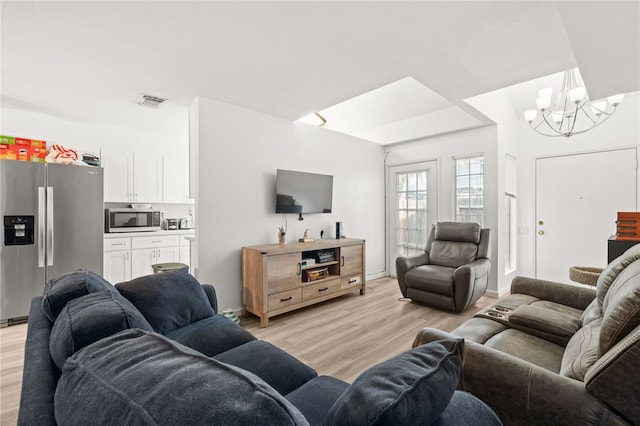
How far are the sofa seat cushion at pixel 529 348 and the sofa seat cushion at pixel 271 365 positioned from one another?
1.03 metres

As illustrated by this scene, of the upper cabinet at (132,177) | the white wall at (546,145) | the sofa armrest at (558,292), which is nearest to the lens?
the sofa armrest at (558,292)

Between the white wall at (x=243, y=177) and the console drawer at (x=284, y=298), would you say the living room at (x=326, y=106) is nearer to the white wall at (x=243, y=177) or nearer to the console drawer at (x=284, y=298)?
the white wall at (x=243, y=177)

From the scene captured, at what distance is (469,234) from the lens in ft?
12.7

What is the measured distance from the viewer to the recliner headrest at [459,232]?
12.6 feet

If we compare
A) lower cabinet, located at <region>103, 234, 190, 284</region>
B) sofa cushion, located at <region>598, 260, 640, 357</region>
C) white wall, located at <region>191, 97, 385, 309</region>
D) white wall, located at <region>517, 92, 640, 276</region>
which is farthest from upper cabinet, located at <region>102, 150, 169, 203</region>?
white wall, located at <region>517, 92, 640, 276</region>

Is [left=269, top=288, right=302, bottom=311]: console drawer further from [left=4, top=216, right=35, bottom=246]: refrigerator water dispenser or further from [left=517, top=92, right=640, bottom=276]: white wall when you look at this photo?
[left=517, top=92, right=640, bottom=276]: white wall

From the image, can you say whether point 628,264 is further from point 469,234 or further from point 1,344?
point 1,344

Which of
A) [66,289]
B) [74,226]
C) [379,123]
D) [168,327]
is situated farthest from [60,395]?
[379,123]

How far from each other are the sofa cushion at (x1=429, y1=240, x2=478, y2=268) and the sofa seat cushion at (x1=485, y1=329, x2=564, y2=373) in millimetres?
2133

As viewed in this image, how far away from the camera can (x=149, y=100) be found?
325 centimetres

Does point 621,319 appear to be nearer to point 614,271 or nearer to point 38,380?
point 614,271

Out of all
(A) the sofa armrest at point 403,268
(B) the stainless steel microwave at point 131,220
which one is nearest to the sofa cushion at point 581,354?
(A) the sofa armrest at point 403,268

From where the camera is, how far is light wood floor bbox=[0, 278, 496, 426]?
2.21m

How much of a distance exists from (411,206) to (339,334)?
297cm
